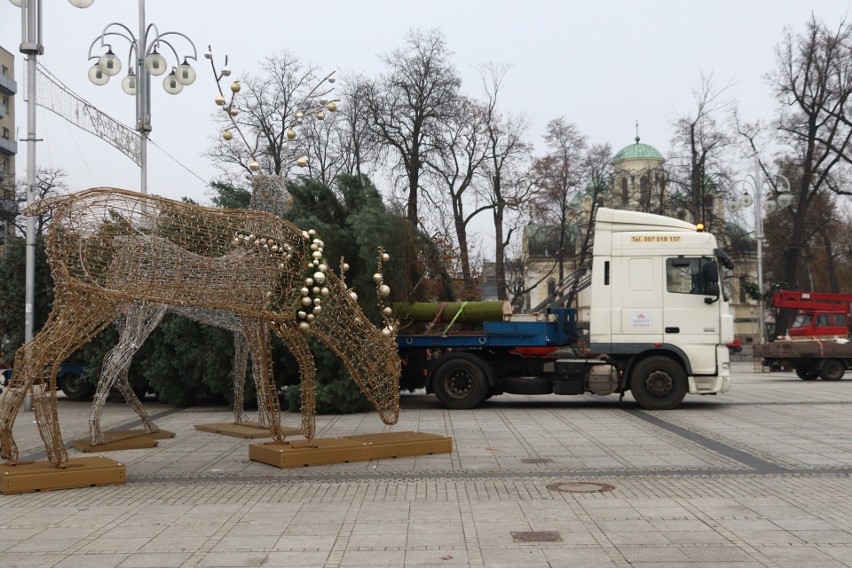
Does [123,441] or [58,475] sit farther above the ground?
[58,475]

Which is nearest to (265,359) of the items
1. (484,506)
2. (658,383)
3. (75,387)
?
(484,506)

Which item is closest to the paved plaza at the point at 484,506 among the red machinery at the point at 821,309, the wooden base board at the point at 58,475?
the wooden base board at the point at 58,475

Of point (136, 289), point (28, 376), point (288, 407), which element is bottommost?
point (288, 407)

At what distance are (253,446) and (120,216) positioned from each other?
123 inches

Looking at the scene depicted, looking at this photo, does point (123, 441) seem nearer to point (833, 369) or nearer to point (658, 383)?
point (658, 383)

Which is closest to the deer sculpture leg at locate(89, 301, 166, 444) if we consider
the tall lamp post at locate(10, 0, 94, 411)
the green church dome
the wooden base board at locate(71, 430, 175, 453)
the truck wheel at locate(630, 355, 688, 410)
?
the wooden base board at locate(71, 430, 175, 453)

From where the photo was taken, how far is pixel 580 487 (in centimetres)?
823

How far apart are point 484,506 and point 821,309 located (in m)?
24.3

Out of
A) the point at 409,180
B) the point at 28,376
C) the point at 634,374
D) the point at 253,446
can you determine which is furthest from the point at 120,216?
the point at 409,180

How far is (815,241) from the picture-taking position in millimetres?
45000

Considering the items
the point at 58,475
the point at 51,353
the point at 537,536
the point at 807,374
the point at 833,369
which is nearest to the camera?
the point at 537,536

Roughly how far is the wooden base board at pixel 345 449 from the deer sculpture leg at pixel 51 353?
2.28 meters

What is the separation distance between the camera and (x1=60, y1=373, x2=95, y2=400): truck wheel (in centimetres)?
1941

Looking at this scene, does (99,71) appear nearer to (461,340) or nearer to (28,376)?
(461,340)
